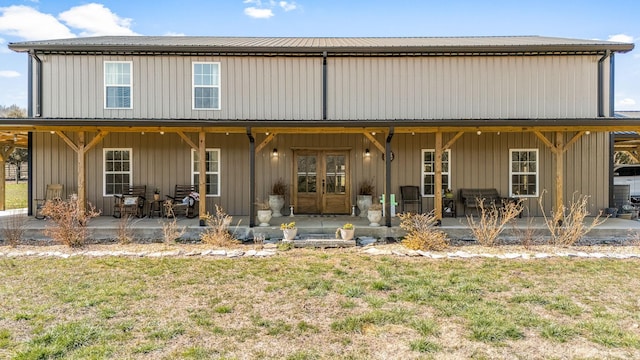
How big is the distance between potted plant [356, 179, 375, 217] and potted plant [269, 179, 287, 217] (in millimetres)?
2098

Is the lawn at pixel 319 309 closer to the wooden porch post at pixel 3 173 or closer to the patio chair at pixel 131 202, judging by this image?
the patio chair at pixel 131 202

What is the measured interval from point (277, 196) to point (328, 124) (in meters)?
2.77

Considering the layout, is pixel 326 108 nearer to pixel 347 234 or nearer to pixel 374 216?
pixel 374 216

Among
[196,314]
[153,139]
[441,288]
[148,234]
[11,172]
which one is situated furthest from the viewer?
[11,172]

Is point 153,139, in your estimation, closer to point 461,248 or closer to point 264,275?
point 264,275

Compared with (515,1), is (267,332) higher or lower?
lower

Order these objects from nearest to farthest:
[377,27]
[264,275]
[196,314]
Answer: [196,314] < [264,275] < [377,27]

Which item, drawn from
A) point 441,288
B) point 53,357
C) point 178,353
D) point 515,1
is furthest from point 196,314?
point 515,1

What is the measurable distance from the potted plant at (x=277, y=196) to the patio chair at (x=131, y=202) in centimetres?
347

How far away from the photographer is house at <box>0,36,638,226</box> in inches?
386

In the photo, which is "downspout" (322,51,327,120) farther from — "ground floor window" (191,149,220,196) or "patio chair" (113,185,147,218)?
"patio chair" (113,185,147,218)

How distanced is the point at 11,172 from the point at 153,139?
80.6 feet

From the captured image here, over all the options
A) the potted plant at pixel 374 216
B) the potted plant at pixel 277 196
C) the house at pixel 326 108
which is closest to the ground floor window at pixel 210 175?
the house at pixel 326 108

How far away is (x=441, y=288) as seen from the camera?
180 inches
